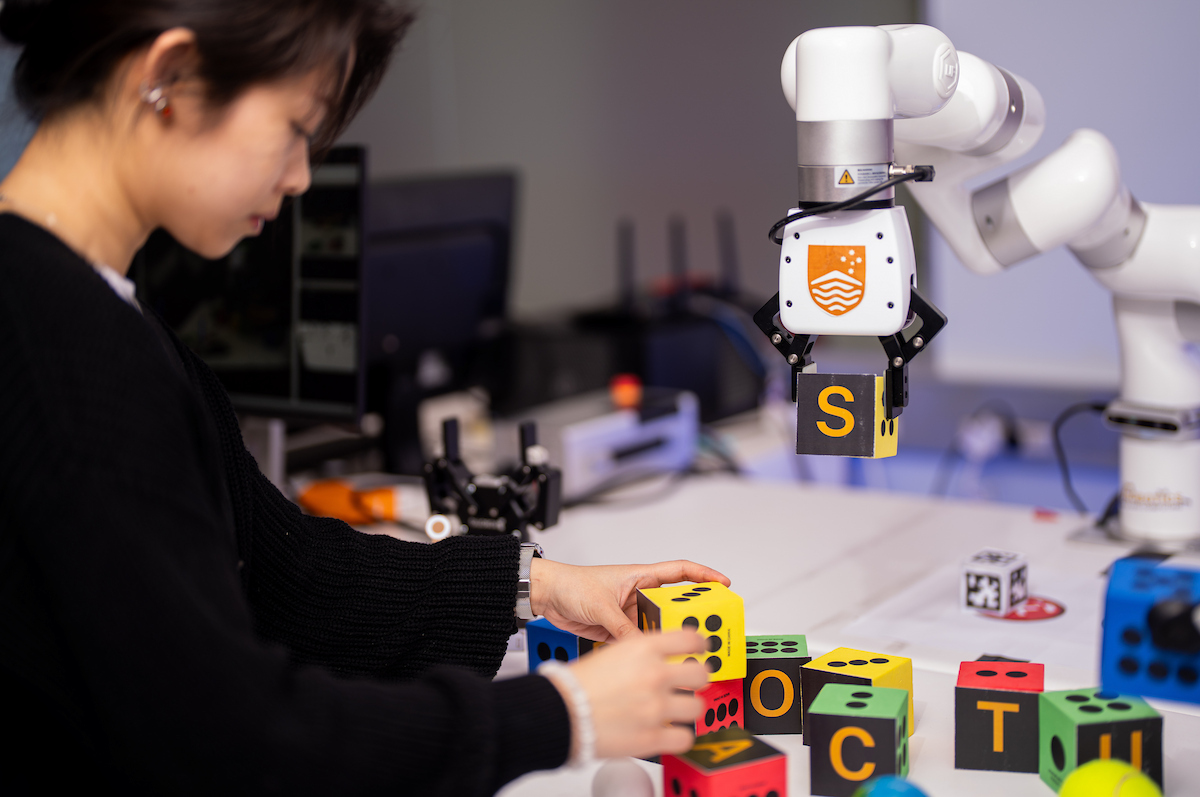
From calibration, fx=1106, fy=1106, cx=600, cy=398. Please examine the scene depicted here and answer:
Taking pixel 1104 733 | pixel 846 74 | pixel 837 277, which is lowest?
pixel 1104 733

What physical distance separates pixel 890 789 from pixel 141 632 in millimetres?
436

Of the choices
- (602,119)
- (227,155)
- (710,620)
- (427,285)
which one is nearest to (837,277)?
(710,620)

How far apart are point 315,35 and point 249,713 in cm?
39

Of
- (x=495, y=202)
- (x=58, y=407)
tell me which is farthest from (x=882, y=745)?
(x=495, y=202)

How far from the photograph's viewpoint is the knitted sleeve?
0.90 meters

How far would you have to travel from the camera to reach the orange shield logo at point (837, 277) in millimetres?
760

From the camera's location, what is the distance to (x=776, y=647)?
0.89m

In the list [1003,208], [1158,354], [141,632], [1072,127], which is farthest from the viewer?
[1072,127]

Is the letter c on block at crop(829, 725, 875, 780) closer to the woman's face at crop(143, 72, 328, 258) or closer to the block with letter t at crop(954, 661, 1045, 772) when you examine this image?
the block with letter t at crop(954, 661, 1045, 772)

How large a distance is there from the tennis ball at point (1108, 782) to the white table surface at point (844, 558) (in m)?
0.06

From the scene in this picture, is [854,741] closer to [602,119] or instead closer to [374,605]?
[374,605]

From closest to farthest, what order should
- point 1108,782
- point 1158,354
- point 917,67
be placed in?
point 1108,782, point 917,67, point 1158,354

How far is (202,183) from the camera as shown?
0.66 meters

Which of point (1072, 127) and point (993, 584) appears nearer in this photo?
point (993, 584)
